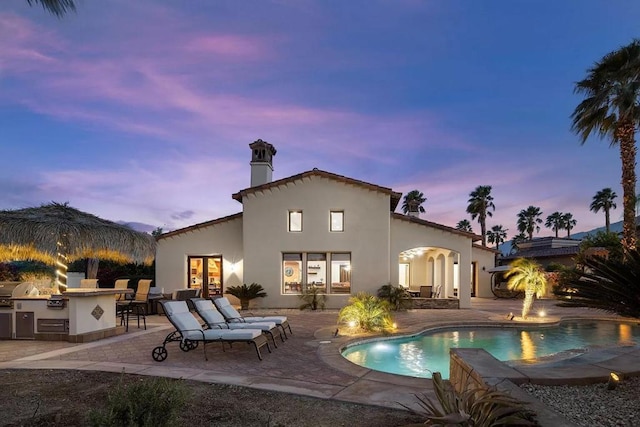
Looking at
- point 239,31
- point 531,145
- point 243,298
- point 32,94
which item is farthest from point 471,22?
point 32,94

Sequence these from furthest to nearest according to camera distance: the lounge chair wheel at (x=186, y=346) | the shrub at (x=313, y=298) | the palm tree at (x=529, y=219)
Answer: the palm tree at (x=529, y=219), the shrub at (x=313, y=298), the lounge chair wheel at (x=186, y=346)

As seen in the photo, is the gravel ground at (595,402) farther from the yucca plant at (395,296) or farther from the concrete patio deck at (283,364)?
the yucca plant at (395,296)

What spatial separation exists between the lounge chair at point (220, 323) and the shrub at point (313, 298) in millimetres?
7229

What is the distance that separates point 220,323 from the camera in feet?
31.0

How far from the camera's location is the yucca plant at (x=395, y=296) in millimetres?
16594

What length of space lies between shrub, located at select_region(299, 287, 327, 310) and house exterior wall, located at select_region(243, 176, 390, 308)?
33cm

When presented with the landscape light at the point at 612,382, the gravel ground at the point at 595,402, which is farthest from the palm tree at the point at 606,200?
the gravel ground at the point at 595,402

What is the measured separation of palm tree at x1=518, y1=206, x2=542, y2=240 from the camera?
2215 inches

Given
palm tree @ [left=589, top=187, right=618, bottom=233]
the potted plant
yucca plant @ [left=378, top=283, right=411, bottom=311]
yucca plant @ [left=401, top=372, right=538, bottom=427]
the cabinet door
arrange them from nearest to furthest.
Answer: yucca plant @ [left=401, top=372, right=538, bottom=427]
the cabinet door
yucca plant @ [left=378, top=283, right=411, bottom=311]
the potted plant
palm tree @ [left=589, top=187, right=618, bottom=233]

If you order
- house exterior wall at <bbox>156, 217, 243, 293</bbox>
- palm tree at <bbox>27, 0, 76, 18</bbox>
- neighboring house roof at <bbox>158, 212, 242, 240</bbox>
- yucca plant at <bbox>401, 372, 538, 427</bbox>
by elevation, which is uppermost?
palm tree at <bbox>27, 0, 76, 18</bbox>

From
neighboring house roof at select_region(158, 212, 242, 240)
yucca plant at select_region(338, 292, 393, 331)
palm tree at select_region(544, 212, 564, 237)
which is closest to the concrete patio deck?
yucca plant at select_region(338, 292, 393, 331)

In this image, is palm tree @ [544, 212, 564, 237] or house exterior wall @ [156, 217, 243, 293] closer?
house exterior wall @ [156, 217, 243, 293]

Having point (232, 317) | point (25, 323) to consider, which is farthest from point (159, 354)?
point (25, 323)

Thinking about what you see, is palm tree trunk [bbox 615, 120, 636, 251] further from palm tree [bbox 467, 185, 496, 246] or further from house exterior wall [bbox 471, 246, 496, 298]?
palm tree [bbox 467, 185, 496, 246]
